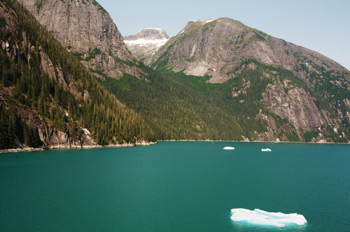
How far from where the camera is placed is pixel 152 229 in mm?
44812

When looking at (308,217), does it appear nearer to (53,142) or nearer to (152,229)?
(152,229)

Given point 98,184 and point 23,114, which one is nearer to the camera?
point 98,184

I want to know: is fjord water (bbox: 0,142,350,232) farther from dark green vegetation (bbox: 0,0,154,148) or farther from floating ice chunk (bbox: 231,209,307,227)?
dark green vegetation (bbox: 0,0,154,148)

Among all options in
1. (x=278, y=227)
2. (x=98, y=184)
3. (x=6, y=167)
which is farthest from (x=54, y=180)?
(x=278, y=227)

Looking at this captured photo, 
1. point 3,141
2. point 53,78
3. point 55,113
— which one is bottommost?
point 3,141

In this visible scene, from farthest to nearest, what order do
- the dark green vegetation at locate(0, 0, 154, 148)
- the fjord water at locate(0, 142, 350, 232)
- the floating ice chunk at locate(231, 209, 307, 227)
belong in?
the dark green vegetation at locate(0, 0, 154, 148) < the floating ice chunk at locate(231, 209, 307, 227) < the fjord water at locate(0, 142, 350, 232)

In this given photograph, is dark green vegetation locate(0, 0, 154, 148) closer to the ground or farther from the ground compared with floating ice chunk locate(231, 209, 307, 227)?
farther from the ground

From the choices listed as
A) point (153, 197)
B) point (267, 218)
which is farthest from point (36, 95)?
point (267, 218)

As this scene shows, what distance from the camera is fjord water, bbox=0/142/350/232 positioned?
1838 inches

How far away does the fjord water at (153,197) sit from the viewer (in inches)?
1838

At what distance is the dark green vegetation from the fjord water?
37075mm

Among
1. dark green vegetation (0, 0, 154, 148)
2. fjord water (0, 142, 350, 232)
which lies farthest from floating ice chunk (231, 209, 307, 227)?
dark green vegetation (0, 0, 154, 148)

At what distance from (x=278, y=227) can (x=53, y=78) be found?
167m

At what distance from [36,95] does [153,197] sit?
11595cm
